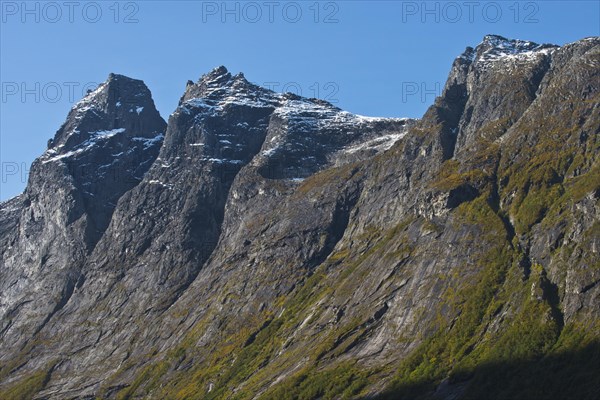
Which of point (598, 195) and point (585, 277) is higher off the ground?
point (598, 195)

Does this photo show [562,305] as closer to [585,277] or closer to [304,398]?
[585,277]

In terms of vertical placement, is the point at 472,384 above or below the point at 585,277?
below

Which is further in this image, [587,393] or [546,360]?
[546,360]

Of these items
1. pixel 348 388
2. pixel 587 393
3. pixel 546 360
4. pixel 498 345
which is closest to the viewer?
pixel 587 393

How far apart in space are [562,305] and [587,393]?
3581cm

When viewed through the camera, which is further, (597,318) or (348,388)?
(348,388)

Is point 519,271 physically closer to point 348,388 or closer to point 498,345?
point 498,345

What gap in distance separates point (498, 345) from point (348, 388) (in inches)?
1376

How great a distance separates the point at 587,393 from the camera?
143m

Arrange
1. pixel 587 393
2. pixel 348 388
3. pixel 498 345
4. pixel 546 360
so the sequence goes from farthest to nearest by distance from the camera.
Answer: pixel 348 388 → pixel 498 345 → pixel 546 360 → pixel 587 393

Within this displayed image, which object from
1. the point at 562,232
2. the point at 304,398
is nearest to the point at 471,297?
the point at 562,232

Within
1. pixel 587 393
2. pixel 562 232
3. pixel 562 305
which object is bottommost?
pixel 587 393

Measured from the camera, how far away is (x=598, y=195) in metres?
193

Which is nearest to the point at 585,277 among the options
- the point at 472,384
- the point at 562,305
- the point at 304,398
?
the point at 562,305
